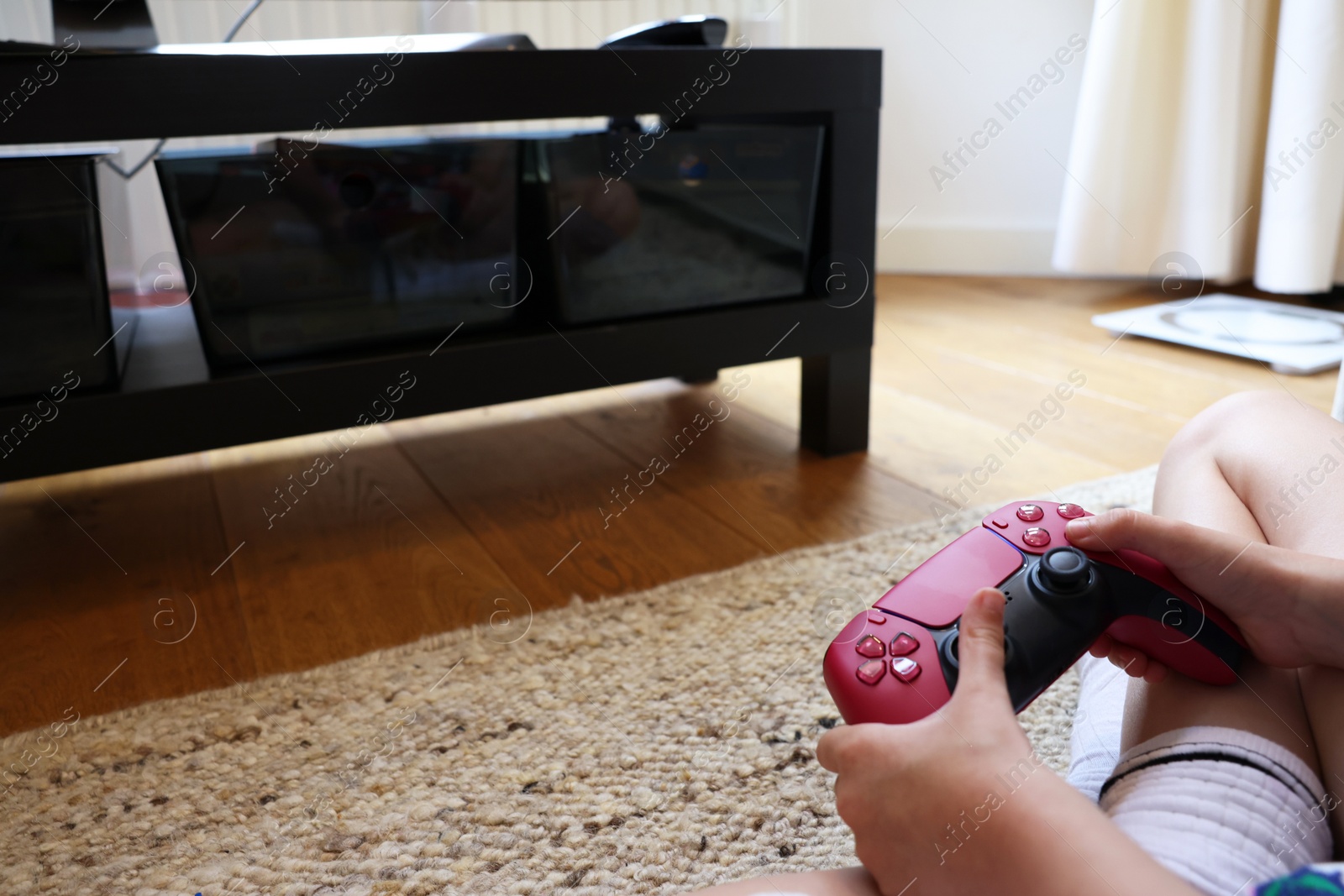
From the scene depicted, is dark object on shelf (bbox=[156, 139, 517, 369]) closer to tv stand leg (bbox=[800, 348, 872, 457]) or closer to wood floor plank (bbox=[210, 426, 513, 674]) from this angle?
wood floor plank (bbox=[210, 426, 513, 674])

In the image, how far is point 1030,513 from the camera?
0.52m

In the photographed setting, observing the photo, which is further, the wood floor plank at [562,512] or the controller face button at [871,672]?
the wood floor plank at [562,512]

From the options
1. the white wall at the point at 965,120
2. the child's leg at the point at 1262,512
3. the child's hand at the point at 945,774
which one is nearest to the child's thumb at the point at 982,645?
the child's hand at the point at 945,774

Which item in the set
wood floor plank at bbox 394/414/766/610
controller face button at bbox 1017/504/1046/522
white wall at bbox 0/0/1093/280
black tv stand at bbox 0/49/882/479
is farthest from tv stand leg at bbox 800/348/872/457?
white wall at bbox 0/0/1093/280

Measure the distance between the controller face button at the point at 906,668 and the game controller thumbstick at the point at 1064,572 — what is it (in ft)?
0.24

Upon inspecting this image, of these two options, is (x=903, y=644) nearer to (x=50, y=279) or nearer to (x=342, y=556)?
(x=342, y=556)

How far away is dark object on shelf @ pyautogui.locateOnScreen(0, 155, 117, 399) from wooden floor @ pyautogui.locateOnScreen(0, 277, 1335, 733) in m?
0.21

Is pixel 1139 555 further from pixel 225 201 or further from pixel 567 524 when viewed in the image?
pixel 225 201

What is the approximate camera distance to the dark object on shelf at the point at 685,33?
98cm

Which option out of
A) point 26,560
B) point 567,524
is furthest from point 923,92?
point 26,560

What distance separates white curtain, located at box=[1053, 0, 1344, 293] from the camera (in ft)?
5.45

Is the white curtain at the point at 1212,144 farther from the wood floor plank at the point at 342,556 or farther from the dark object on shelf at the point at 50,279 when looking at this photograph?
the dark object on shelf at the point at 50,279

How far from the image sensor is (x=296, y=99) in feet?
2.68

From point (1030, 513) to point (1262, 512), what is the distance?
18 centimetres
